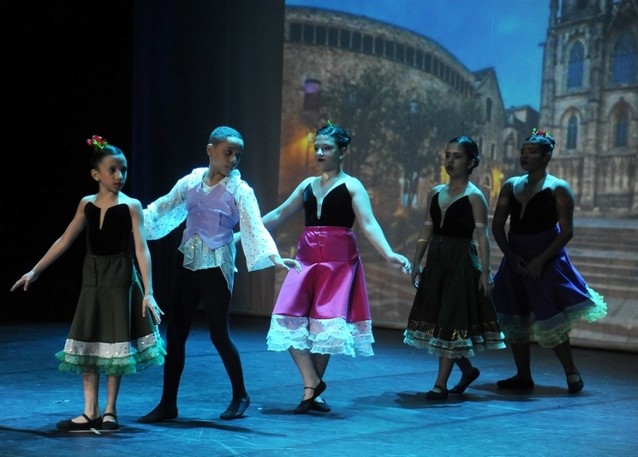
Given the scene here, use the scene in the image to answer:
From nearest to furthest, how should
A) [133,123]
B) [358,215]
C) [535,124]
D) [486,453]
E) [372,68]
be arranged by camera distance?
1. [486,453]
2. [358,215]
3. [535,124]
4. [372,68]
5. [133,123]

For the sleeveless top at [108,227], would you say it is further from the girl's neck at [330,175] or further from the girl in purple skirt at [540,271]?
the girl in purple skirt at [540,271]

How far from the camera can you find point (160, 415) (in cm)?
414

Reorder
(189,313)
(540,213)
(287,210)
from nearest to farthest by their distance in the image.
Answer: (189,313), (287,210), (540,213)

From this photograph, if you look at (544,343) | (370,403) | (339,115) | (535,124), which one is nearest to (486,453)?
(370,403)

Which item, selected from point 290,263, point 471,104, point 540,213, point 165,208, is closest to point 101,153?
point 165,208

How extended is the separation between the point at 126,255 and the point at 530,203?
2325 mm

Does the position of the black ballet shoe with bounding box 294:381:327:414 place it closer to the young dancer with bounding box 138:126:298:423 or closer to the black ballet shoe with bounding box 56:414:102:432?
the young dancer with bounding box 138:126:298:423

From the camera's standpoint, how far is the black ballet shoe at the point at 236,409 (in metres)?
4.20

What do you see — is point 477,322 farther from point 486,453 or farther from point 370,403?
point 486,453

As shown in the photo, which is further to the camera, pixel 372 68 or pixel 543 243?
pixel 372 68

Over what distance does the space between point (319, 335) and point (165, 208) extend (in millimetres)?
927

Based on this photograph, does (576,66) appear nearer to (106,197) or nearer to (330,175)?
(330,175)

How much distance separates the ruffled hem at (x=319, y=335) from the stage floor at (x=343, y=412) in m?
0.32

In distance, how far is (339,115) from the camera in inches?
312
